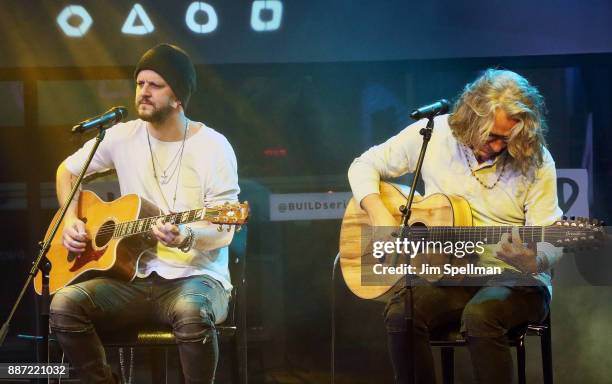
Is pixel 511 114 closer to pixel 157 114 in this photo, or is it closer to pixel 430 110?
pixel 430 110

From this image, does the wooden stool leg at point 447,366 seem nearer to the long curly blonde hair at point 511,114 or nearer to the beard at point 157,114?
the long curly blonde hair at point 511,114

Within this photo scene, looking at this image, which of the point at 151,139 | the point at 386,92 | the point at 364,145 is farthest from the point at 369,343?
the point at 151,139

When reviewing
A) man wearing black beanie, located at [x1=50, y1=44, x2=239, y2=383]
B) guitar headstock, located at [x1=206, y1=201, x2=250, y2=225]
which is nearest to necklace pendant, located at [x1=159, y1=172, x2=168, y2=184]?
man wearing black beanie, located at [x1=50, y1=44, x2=239, y2=383]

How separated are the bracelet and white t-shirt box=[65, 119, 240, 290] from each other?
0.13 ft

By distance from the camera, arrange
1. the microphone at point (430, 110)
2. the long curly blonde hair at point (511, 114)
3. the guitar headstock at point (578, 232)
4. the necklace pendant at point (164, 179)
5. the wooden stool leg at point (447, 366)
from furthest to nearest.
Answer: the necklace pendant at point (164, 179), the wooden stool leg at point (447, 366), the long curly blonde hair at point (511, 114), the microphone at point (430, 110), the guitar headstock at point (578, 232)

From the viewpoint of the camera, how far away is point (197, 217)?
156 inches

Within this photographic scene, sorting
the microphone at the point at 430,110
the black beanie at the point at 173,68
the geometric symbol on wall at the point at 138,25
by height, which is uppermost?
the geometric symbol on wall at the point at 138,25

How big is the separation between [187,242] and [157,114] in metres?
0.75

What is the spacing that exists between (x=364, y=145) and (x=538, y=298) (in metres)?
1.86

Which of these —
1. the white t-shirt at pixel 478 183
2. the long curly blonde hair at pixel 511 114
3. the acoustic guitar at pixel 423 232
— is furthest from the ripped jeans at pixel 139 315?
the long curly blonde hair at pixel 511 114

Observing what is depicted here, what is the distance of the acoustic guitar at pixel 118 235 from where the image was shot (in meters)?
3.95

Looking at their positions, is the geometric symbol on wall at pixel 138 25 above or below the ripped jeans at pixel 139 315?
above

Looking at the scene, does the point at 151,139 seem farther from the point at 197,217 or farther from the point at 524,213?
the point at 524,213

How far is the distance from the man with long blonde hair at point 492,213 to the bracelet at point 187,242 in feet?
2.83
